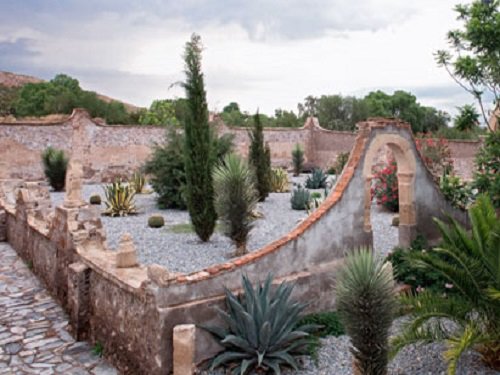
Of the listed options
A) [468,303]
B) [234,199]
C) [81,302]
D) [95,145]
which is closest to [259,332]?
[468,303]

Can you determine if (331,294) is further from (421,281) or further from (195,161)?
(195,161)

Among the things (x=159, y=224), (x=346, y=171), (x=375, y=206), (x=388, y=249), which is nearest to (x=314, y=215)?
(x=346, y=171)

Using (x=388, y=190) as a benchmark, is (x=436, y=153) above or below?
above

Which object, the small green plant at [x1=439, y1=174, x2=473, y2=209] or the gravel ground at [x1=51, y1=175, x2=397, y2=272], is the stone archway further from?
the small green plant at [x1=439, y1=174, x2=473, y2=209]

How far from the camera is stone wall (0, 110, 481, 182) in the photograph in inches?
765

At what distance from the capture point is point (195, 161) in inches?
377

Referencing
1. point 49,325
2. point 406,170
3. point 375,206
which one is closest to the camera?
point 49,325

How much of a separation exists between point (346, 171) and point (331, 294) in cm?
168

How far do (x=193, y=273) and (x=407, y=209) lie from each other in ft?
12.3

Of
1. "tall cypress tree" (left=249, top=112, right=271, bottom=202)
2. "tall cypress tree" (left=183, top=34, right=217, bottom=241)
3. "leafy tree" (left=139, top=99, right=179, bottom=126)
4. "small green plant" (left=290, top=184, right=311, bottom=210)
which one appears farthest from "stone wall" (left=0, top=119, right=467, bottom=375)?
"leafy tree" (left=139, top=99, right=179, bottom=126)

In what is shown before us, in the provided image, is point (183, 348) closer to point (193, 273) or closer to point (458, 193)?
point (193, 273)

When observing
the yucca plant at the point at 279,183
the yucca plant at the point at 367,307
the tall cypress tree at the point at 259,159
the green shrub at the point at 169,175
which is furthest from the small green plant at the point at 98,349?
the yucca plant at the point at 279,183

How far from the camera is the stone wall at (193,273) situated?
4688 millimetres

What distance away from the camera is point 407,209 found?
7.13 m
